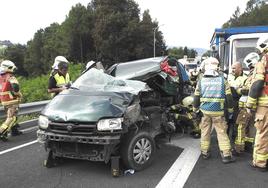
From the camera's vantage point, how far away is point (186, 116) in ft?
27.5

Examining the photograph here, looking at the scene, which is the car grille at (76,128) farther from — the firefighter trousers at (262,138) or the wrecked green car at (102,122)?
the firefighter trousers at (262,138)

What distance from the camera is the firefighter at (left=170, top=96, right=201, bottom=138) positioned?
27.1 feet

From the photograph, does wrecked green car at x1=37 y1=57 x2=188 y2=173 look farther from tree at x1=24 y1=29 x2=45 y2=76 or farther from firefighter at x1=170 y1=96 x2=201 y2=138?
tree at x1=24 y1=29 x2=45 y2=76

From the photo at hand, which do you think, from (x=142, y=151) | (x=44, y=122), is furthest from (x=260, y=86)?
(x=44, y=122)

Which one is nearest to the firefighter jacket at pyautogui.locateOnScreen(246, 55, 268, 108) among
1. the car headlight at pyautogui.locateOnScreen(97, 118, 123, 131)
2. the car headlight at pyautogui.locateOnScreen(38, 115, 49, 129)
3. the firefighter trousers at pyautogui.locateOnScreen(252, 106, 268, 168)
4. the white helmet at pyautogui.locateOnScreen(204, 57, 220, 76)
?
the firefighter trousers at pyautogui.locateOnScreen(252, 106, 268, 168)

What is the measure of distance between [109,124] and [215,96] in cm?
203

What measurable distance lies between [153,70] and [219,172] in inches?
95.9

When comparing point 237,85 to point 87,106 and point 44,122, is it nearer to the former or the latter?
point 87,106

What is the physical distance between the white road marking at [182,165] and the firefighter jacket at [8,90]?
3.60 m

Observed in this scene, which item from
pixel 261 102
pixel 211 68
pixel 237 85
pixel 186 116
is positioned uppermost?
pixel 211 68

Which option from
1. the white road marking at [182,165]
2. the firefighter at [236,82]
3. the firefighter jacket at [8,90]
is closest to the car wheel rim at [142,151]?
the white road marking at [182,165]

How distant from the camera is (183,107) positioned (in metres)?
8.38

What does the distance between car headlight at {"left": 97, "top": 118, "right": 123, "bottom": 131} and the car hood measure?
0.07 m

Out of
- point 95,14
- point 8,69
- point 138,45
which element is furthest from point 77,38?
point 8,69
